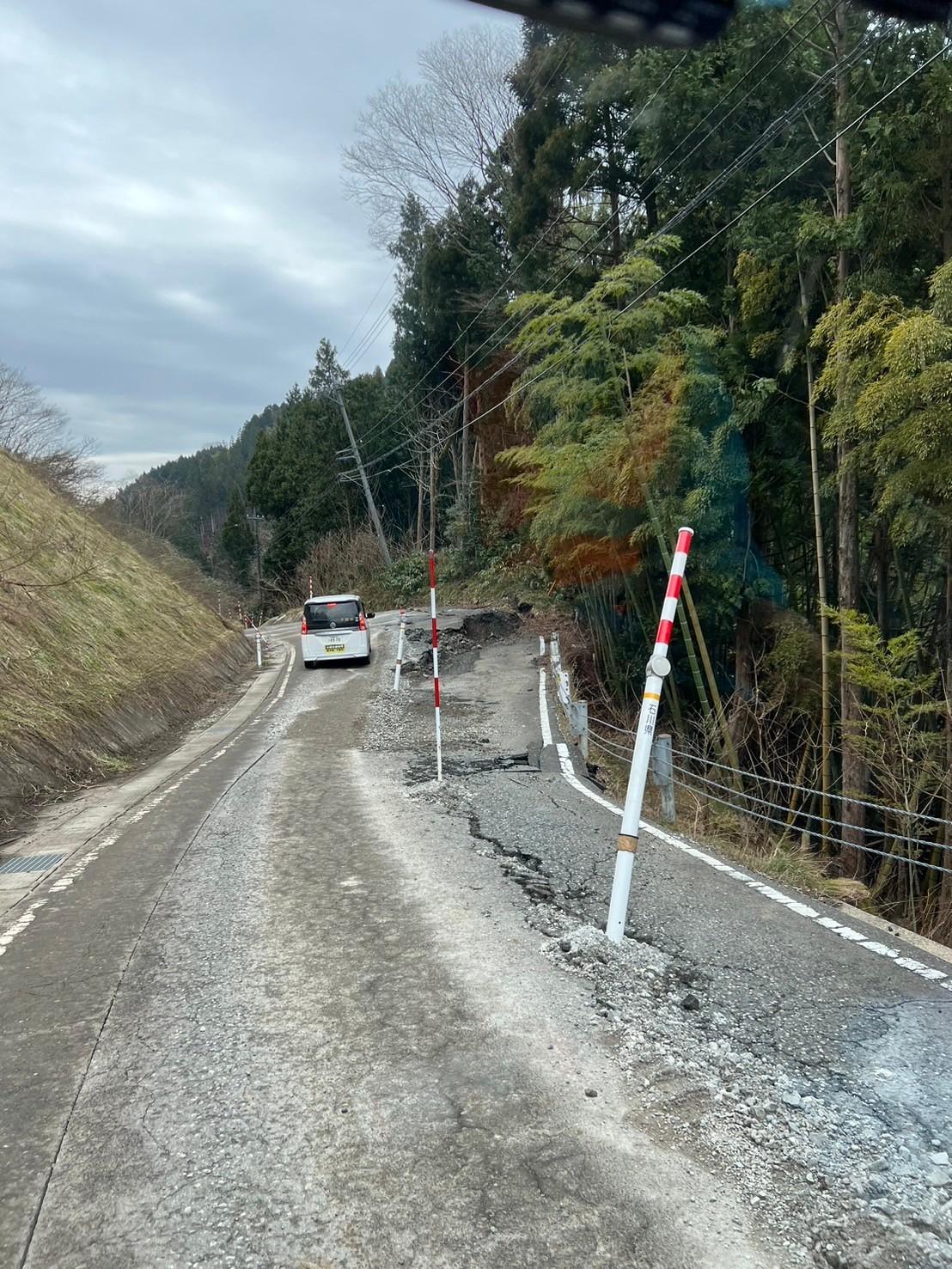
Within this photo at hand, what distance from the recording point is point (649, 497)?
14.8m

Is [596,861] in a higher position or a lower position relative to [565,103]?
lower

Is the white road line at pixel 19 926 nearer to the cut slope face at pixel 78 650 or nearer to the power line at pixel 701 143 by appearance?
the cut slope face at pixel 78 650

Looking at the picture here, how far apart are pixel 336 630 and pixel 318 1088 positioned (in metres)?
18.8

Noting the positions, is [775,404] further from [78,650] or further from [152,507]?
[152,507]

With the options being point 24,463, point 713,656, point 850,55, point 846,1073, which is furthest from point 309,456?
point 846,1073

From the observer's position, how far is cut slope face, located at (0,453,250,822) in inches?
428

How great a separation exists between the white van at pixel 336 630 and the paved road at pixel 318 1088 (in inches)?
604

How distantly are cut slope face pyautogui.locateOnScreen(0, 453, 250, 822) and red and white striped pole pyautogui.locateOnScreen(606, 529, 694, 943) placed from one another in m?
6.69

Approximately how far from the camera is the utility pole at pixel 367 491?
4591 centimetres

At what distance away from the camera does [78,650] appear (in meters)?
14.2

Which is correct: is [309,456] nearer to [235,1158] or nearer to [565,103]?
[565,103]

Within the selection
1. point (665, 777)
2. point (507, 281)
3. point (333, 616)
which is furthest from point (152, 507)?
point (665, 777)

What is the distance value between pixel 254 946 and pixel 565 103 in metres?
22.2

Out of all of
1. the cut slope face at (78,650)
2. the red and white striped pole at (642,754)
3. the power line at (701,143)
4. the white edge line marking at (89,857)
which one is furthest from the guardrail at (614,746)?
the power line at (701,143)
